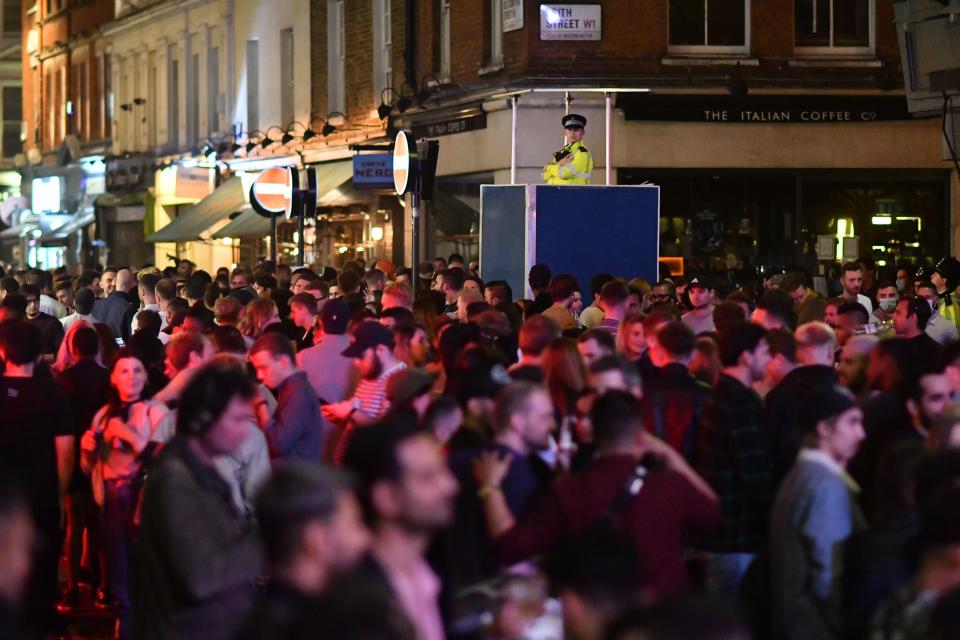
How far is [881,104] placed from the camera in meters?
25.9

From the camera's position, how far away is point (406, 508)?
5551 millimetres

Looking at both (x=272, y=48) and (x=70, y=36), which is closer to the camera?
(x=272, y=48)

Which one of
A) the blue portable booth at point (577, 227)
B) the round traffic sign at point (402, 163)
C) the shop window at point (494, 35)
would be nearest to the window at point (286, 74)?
the shop window at point (494, 35)

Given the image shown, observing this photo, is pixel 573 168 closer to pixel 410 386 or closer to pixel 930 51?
pixel 930 51

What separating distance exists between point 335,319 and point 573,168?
8.35m

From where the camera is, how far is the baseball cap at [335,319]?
39.1 feet

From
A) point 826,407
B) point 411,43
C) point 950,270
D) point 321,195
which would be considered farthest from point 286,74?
point 826,407

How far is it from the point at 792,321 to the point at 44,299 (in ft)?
35.2

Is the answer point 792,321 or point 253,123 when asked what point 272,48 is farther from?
point 792,321

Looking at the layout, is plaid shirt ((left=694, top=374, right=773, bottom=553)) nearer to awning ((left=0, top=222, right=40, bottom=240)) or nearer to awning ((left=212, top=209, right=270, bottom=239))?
awning ((left=212, top=209, right=270, bottom=239))

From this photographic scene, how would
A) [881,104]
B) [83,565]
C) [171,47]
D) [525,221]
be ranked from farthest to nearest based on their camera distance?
[171,47]
[881,104]
[525,221]
[83,565]

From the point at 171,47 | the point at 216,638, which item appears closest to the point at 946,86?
the point at 216,638

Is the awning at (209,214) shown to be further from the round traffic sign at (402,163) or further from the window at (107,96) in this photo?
the round traffic sign at (402,163)

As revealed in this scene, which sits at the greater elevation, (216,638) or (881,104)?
(881,104)
